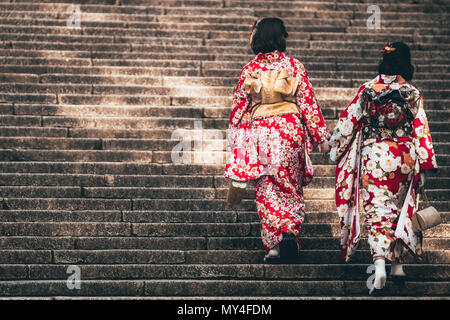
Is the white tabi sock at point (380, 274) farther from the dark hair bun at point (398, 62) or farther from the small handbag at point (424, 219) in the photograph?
the dark hair bun at point (398, 62)

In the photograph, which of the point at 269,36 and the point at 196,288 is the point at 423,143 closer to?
the point at 269,36

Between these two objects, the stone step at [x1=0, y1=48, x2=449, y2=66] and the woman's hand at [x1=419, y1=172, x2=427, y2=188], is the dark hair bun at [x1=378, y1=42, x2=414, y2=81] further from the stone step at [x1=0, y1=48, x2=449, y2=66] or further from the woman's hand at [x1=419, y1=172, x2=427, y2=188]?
the stone step at [x1=0, y1=48, x2=449, y2=66]

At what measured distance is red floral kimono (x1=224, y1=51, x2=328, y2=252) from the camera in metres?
6.46

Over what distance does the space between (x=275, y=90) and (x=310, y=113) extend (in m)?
0.33

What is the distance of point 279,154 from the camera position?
6523 millimetres

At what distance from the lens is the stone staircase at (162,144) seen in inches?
251

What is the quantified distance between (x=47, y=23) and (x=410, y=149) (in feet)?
18.4

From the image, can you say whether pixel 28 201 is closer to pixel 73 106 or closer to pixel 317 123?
pixel 73 106

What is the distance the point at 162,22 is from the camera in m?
10.5

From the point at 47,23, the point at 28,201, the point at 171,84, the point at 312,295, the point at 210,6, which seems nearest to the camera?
the point at 312,295

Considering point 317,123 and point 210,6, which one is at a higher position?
point 210,6

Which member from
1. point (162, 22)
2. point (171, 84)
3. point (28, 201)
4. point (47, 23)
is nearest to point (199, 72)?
point (171, 84)

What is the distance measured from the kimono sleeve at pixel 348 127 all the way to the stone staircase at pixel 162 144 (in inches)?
28.9

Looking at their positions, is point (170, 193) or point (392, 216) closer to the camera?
point (392, 216)
